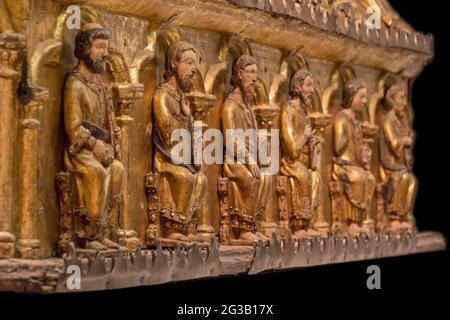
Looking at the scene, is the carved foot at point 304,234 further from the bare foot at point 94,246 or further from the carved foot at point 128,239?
the bare foot at point 94,246

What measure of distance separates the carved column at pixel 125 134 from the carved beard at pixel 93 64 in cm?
32

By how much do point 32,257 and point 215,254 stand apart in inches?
58.5

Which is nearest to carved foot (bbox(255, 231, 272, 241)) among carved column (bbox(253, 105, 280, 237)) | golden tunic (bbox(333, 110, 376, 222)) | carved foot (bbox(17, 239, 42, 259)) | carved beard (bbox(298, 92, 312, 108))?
carved column (bbox(253, 105, 280, 237))

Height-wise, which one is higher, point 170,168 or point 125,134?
point 125,134

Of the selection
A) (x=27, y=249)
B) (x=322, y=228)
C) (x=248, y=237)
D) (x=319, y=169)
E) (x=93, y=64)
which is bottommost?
(x=27, y=249)

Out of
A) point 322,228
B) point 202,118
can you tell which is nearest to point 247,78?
point 202,118

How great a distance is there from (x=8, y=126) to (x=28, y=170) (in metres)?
0.29

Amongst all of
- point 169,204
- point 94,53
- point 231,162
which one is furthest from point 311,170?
point 94,53

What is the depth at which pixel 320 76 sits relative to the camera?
11438mm

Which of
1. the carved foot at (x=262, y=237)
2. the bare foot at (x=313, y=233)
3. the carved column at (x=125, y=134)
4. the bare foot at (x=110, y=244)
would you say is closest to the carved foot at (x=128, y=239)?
the carved column at (x=125, y=134)

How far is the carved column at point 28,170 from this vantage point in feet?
25.7

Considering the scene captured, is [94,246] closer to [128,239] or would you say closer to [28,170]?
[128,239]

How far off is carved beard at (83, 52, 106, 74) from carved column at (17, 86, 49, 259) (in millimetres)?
459

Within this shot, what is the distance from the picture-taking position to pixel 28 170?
783cm
